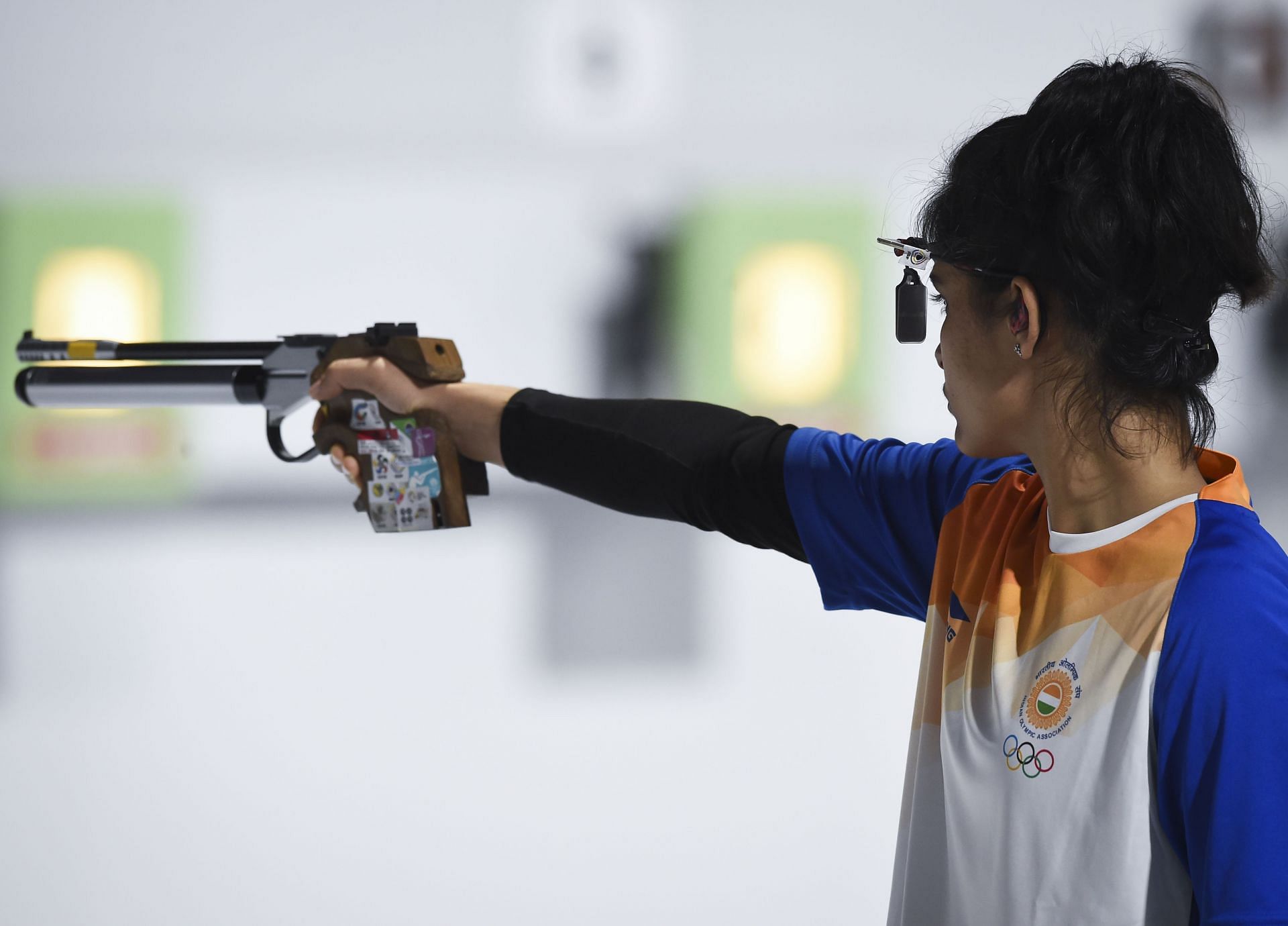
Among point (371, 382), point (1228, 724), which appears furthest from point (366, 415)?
point (1228, 724)

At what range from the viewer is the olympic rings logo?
0.59 meters

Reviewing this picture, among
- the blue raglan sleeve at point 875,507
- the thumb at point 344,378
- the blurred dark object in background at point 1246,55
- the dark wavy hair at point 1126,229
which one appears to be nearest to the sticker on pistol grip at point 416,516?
the thumb at point 344,378

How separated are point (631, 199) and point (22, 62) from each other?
901 millimetres

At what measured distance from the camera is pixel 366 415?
3.38 feet

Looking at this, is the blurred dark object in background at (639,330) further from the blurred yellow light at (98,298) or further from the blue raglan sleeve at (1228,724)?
the blue raglan sleeve at (1228,724)

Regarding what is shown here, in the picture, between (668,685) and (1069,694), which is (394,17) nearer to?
(668,685)

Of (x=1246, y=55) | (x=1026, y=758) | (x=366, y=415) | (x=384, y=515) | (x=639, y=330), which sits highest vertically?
(x=1246, y=55)

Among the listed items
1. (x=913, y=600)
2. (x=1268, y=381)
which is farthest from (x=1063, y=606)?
(x=1268, y=381)

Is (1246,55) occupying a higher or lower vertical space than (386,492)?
higher

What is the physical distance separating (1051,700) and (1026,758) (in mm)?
37

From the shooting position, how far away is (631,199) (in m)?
1.43

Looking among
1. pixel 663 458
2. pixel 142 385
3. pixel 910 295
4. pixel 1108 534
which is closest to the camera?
pixel 1108 534

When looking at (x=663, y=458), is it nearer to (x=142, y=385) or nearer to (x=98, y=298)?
(x=142, y=385)

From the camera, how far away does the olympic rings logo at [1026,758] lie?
59 centimetres
